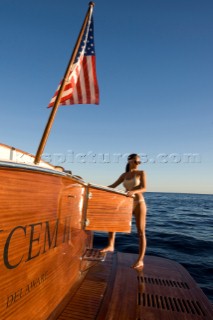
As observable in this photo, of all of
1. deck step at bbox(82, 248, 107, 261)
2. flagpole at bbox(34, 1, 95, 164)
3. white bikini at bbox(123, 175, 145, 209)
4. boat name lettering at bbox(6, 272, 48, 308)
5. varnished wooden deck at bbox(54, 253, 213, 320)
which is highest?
flagpole at bbox(34, 1, 95, 164)

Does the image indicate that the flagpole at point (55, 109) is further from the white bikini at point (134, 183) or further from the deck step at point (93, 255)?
the deck step at point (93, 255)

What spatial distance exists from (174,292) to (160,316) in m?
0.89

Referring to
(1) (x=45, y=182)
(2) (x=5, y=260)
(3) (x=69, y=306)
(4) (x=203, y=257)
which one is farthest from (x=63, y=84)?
(4) (x=203, y=257)

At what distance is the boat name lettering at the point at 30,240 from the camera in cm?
183

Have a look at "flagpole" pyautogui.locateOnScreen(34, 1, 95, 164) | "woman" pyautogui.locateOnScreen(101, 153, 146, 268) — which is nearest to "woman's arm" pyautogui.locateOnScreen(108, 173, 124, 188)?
"woman" pyautogui.locateOnScreen(101, 153, 146, 268)

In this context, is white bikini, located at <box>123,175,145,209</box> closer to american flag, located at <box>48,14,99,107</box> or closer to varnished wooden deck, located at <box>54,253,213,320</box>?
varnished wooden deck, located at <box>54,253,213,320</box>

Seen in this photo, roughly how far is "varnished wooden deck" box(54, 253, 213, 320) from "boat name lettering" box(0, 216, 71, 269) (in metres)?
0.97

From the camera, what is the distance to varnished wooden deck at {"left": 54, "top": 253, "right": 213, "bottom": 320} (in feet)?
9.78

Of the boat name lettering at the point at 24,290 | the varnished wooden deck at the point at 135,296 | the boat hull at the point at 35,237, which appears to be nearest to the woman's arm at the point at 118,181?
the varnished wooden deck at the point at 135,296

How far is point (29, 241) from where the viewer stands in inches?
82.4

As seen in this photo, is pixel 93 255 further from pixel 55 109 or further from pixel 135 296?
pixel 55 109

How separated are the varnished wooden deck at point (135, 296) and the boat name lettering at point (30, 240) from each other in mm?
967

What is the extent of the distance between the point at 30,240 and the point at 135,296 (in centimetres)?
217

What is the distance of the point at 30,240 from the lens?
2105 mm
